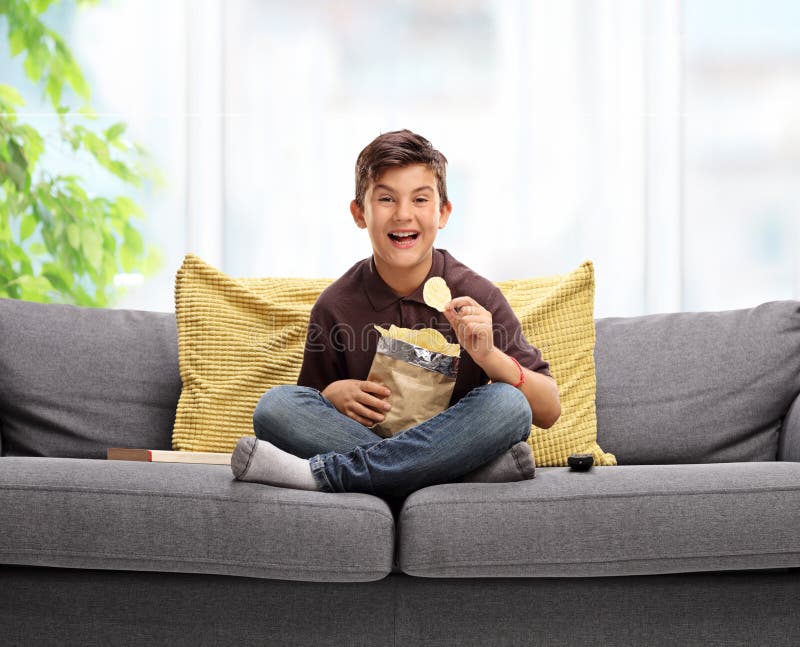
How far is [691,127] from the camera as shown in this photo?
2555 millimetres

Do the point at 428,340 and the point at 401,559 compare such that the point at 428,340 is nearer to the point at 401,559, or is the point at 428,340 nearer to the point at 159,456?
the point at 401,559

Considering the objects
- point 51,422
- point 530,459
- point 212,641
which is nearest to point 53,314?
point 51,422

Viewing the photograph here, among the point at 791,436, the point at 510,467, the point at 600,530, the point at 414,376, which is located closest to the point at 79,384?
the point at 414,376

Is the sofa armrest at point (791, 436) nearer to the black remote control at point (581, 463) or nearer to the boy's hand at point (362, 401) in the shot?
the black remote control at point (581, 463)

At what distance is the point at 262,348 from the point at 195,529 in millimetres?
662

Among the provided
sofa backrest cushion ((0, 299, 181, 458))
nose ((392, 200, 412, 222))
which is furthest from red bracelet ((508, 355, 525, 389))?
sofa backrest cushion ((0, 299, 181, 458))

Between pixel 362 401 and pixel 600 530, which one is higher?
pixel 362 401

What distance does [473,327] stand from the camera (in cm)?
152

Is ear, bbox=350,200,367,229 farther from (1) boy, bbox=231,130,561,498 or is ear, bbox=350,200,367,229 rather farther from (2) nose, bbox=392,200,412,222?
(2) nose, bbox=392,200,412,222

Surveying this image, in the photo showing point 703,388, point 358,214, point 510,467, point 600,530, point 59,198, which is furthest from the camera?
point 59,198

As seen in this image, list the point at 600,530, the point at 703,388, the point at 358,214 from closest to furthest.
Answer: the point at 600,530, the point at 358,214, the point at 703,388

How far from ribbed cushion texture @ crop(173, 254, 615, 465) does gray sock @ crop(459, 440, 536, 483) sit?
1.32ft

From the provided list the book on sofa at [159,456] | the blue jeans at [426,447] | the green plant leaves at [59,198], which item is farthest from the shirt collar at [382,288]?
the green plant leaves at [59,198]

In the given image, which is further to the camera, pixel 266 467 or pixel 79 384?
pixel 79 384
